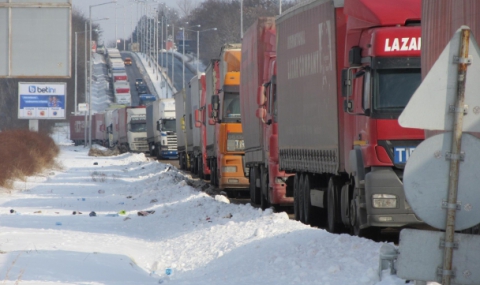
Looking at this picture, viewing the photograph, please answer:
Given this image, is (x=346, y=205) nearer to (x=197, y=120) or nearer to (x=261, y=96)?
(x=261, y=96)

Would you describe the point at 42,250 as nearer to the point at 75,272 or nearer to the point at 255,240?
the point at 75,272

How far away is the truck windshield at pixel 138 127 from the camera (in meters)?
68.4

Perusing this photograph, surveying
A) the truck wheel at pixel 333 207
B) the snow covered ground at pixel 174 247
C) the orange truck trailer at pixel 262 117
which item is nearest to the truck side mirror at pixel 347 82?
the snow covered ground at pixel 174 247

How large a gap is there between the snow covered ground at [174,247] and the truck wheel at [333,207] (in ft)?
2.80

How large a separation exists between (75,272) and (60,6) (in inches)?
641

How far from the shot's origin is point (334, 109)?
590 inches

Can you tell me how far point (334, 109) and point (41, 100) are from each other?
4317cm

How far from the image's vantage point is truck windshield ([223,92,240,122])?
88.5ft

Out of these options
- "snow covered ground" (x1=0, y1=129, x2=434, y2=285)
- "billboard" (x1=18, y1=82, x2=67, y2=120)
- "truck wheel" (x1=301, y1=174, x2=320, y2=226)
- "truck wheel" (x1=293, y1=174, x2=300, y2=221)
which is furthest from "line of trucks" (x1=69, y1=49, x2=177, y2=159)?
"truck wheel" (x1=301, y1=174, x2=320, y2=226)

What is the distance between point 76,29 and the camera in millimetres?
159875

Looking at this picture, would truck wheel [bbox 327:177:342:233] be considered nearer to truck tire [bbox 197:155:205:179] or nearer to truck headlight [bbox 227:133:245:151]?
truck headlight [bbox 227:133:245:151]

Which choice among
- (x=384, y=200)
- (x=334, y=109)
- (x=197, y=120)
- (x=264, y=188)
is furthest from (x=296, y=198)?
(x=197, y=120)

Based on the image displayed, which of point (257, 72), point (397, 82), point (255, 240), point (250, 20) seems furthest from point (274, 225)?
point (250, 20)

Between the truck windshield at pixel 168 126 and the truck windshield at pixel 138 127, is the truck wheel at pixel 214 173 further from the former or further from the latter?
the truck windshield at pixel 138 127
